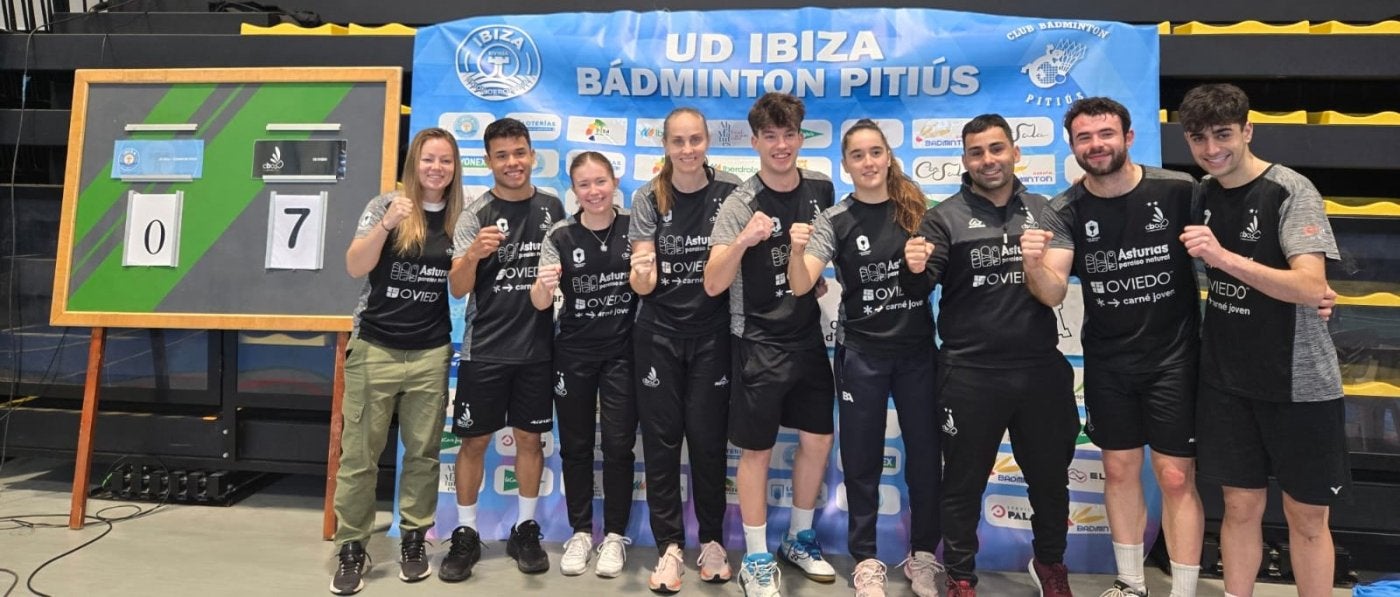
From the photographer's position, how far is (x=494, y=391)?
112 inches

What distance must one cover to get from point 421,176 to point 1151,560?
3.34m

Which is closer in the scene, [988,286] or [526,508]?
[988,286]

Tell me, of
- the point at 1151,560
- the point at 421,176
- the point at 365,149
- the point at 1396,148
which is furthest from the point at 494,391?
the point at 1396,148

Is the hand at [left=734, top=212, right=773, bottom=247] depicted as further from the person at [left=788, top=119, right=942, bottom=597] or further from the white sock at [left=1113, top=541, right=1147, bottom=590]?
the white sock at [left=1113, top=541, right=1147, bottom=590]

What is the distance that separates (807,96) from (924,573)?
200cm

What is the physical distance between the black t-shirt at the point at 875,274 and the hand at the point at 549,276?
92 cm

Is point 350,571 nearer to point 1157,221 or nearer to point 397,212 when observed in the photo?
point 397,212

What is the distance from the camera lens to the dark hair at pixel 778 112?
2.57 m

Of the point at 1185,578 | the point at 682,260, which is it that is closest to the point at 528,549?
the point at 682,260

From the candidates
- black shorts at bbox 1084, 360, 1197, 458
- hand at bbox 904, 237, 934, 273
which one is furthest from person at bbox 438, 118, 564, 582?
black shorts at bbox 1084, 360, 1197, 458

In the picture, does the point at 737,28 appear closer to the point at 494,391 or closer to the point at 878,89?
the point at 878,89

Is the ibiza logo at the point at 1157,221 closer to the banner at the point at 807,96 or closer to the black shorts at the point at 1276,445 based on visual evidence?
the black shorts at the point at 1276,445

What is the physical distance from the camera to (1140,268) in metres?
2.44

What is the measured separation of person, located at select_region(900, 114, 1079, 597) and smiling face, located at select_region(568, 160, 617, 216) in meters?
1.11
